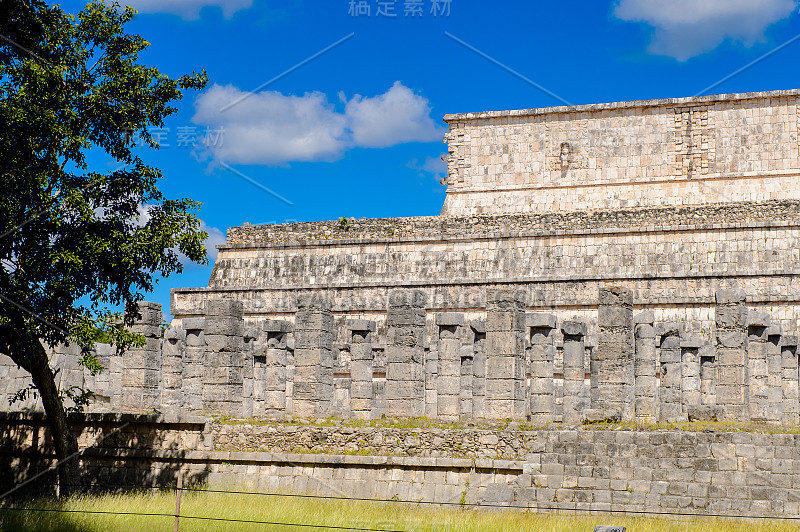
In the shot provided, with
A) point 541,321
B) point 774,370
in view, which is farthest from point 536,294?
point 541,321

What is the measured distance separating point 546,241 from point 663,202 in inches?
196

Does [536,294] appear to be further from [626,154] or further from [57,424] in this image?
[57,424]

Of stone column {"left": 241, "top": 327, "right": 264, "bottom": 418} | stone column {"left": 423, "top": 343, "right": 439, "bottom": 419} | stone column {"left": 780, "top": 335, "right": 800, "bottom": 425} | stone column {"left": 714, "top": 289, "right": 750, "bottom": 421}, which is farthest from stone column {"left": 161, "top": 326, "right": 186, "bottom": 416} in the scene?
stone column {"left": 780, "top": 335, "right": 800, "bottom": 425}

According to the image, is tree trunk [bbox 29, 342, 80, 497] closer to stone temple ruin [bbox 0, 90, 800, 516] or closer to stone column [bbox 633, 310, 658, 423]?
stone temple ruin [bbox 0, 90, 800, 516]

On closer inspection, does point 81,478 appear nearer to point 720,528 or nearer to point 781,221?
point 720,528

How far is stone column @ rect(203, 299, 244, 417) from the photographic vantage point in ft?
59.4

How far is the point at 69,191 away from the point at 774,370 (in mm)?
12410

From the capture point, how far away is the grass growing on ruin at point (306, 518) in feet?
42.5

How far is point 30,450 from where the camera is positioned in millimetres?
17875

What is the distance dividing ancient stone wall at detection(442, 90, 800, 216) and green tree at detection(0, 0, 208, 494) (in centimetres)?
1873

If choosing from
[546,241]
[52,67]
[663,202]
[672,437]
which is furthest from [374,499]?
[663,202]

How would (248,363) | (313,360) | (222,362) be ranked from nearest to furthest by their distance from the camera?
1. (313,360)
2. (222,362)
3. (248,363)

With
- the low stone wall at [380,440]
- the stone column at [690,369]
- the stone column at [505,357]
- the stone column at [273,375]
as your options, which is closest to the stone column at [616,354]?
the stone column at [505,357]

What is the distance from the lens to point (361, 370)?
709 inches
